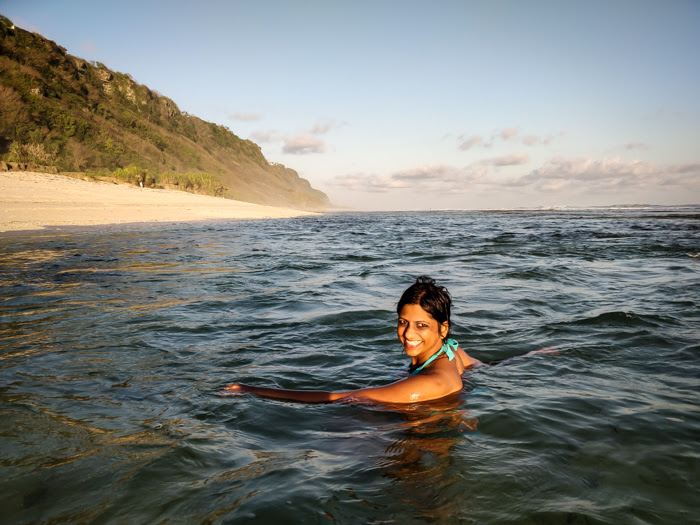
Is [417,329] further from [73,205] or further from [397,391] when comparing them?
[73,205]

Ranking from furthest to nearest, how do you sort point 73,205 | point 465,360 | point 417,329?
point 73,205 < point 465,360 < point 417,329

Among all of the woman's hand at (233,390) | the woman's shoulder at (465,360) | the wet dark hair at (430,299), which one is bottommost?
the woman's hand at (233,390)

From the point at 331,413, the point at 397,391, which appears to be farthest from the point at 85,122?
the point at 397,391

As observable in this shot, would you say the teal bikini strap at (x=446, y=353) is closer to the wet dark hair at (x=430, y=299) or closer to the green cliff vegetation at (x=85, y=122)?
the wet dark hair at (x=430, y=299)

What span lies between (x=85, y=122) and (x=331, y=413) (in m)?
81.0

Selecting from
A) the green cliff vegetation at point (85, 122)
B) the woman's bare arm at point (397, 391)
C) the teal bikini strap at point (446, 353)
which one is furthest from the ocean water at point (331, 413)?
the green cliff vegetation at point (85, 122)

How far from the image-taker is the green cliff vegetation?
2095 inches

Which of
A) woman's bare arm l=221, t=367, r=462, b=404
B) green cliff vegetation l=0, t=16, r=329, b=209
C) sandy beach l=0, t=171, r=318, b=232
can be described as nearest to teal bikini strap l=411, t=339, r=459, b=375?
woman's bare arm l=221, t=367, r=462, b=404

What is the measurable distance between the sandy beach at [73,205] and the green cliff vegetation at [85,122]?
1099cm

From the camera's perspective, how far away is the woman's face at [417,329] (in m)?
3.16

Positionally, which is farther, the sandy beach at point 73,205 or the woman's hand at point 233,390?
the sandy beach at point 73,205

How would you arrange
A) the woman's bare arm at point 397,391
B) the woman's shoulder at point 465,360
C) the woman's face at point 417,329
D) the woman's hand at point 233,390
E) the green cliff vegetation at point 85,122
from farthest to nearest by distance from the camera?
the green cliff vegetation at point 85,122 < the woman's shoulder at point 465,360 < the woman's hand at point 233,390 < the woman's face at point 417,329 < the woman's bare arm at point 397,391

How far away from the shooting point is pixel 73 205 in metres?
23.9

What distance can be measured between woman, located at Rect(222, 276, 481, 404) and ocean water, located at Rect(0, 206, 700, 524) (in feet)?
0.29
